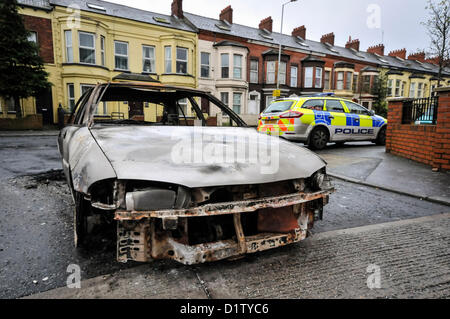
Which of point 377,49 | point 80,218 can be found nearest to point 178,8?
point 80,218

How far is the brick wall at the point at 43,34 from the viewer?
17.0m

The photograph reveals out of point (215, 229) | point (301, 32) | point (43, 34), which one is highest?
point (301, 32)

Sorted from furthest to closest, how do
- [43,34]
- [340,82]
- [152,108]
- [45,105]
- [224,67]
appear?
[340,82]
[224,67]
[45,105]
[43,34]
[152,108]

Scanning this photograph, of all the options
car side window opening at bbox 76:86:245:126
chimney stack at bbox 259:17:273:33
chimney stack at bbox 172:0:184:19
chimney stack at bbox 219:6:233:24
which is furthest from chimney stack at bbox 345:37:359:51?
car side window opening at bbox 76:86:245:126

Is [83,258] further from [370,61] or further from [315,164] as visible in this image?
[370,61]

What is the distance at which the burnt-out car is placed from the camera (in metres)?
1.67

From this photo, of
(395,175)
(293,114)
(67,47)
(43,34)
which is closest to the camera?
(395,175)

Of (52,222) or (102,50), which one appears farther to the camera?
(102,50)

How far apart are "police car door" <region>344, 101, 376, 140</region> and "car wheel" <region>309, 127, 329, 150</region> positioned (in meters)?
Result: 1.14

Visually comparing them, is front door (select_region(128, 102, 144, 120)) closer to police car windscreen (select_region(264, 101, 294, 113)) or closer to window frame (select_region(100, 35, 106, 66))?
police car windscreen (select_region(264, 101, 294, 113))

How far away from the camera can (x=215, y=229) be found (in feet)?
6.49

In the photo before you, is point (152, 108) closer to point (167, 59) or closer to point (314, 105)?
point (314, 105)

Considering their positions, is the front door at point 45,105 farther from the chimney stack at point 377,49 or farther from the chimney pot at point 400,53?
the chimney pot at point 400,53

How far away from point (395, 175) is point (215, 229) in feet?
15.3
